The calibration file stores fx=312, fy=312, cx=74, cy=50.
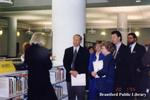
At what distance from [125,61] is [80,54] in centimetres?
79

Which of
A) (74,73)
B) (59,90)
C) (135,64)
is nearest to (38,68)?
(74,73)

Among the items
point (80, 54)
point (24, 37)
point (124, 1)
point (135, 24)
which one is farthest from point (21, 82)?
point (24, 37)

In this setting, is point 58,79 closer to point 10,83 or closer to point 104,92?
point 104,92

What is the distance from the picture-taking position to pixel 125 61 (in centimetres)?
541

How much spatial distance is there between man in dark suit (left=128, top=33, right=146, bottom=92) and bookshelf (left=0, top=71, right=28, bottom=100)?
1.86m

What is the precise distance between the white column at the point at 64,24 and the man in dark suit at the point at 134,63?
1.58 metres

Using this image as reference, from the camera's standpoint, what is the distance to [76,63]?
5.43 meters

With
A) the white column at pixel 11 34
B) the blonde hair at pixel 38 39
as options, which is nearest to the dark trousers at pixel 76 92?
the blonde hair at pixel 38 39

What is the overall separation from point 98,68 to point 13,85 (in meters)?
1.42

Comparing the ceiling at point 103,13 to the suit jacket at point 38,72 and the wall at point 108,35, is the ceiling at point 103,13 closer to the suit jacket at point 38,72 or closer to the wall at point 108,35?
the wall at point 108,35

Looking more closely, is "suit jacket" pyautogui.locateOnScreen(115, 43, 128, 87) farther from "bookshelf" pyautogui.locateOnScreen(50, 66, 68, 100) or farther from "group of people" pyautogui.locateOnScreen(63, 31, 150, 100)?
"bookshelf" pyautogui.locateOnScreen(50, 66, 68, 100)

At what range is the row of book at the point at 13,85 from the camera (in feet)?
14.2

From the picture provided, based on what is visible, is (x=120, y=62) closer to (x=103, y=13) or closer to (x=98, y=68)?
(x=98, y=68)

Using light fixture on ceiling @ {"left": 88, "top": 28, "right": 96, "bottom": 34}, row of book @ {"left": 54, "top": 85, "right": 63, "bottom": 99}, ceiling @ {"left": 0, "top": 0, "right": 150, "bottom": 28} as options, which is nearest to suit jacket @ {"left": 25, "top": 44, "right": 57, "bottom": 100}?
row of book @ {"left": 54, "top": 85, "right": 63, "bottom": 99}
